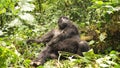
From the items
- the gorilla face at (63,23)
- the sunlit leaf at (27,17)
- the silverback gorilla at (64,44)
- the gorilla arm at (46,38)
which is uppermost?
the gorilla face at (63,23)

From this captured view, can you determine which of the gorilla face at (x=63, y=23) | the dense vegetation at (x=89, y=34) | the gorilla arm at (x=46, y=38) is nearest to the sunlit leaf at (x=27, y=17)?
the dense vegetation at (x=89, y=34)

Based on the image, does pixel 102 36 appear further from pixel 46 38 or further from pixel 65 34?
pixel 46 38

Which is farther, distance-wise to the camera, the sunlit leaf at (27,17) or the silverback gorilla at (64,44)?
the silverback gorilla at (64,44)

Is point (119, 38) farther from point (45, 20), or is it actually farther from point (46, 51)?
point (45, 20)

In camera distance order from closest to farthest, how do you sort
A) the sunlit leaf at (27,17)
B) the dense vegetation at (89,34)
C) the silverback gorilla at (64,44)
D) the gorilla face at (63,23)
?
1. the sunlit leaf at (27,17)
2. the dense vegetation at (89,34)
3. the silverback gorilla at (64,44)
4. the gorilla face at (63,23)

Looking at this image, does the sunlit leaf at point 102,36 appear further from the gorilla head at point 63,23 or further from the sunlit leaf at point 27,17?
the sunlit leaf at point 27,17

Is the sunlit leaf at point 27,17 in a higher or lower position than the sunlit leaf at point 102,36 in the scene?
lower

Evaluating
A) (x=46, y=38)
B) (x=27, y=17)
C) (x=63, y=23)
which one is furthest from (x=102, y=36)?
(x=27, y=17)

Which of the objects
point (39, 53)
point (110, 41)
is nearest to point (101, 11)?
point (110, 41)

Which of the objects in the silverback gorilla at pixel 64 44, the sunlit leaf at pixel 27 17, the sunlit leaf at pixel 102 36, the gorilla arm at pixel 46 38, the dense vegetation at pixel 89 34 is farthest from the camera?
the gorilla arm at pixel 46 38

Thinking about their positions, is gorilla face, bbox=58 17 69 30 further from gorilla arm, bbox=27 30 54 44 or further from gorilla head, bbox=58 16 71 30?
gorilla arm, bbox=27 30 54 44

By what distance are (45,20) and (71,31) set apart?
2.18 m

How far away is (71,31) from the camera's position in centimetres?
569

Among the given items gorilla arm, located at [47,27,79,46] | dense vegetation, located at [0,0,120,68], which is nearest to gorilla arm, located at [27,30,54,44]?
dense vegetation, located at [0,0,120,68]
